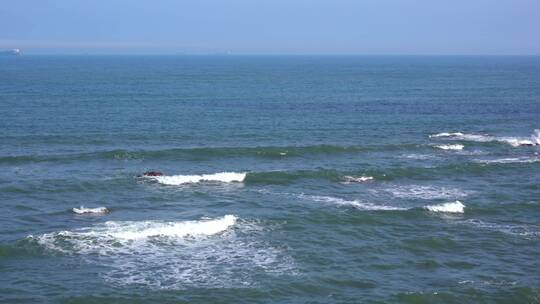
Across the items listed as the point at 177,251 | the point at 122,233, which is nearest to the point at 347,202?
the point at 177,251

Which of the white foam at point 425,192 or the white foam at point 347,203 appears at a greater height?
the white foam at point 425,192

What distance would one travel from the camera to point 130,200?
46.1 m

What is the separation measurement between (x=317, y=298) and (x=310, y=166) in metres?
28.1

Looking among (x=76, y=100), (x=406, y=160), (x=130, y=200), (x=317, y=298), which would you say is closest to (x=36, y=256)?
(x=130, y=200)

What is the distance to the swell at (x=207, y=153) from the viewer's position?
5869 centimetres

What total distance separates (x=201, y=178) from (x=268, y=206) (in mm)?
9030

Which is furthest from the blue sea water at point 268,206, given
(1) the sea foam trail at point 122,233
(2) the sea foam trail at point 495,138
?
(2) the sea foam trail at point 495,138

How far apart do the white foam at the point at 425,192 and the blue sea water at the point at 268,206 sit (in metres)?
0.15

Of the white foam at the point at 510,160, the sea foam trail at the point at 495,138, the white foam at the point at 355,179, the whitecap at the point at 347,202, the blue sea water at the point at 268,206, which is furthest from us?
the sea foam trail at the point at 495,138

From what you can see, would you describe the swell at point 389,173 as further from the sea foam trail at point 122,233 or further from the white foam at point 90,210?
the white foam at point 90,210

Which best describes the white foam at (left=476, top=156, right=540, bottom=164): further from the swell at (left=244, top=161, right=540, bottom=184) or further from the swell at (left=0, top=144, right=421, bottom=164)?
the swell at (left=0, top=144, right=421, bottom=164)

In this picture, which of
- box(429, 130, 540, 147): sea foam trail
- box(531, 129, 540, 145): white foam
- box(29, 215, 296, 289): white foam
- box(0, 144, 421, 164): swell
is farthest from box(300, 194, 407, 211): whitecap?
box(531, 129, 540, 145): white foam

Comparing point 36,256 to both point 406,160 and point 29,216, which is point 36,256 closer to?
point 29,216

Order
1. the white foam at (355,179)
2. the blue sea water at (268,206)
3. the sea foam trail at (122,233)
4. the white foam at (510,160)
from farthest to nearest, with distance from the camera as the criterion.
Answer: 1. the white foam at (510,160)
2. the white foam at (355,179)
3. the sea foam trail at (122,233)
4. the blue sea water at (268,206)
